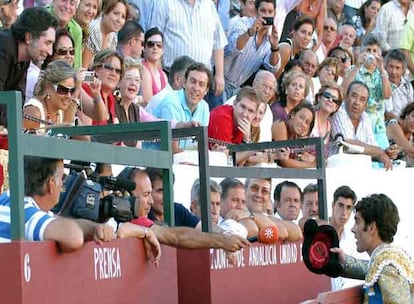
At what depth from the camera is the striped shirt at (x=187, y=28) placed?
12594mm

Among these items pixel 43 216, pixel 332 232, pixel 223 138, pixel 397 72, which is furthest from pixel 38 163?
pixel 397 72

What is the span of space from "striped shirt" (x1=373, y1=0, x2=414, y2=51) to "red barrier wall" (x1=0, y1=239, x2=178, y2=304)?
1035 centimetres

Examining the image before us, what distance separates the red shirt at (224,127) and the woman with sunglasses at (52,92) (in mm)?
3078

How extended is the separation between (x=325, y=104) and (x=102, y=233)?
25.0 feet

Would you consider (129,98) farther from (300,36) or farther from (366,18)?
(366,18)

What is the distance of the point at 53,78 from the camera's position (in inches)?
313

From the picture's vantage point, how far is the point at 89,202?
5.98m

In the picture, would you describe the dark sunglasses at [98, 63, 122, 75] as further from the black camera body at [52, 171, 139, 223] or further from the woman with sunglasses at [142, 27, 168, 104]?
the black camera body at [52, 171, 139, 223]

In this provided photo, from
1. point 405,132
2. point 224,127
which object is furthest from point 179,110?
point 405,132

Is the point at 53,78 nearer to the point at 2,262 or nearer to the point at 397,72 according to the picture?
the point at 2,262

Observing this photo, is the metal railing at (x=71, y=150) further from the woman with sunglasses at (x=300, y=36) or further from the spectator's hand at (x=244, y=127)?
the woman with sunglasses at (x=300, y=36)

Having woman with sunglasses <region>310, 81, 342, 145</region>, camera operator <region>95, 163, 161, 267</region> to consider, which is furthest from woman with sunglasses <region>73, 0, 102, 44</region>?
camera operator <region>95, 163, 161, 267</region>

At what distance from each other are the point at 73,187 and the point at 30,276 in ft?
2.94

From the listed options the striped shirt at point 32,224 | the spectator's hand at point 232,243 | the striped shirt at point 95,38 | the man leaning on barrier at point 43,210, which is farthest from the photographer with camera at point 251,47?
the striped shirt at point 32,224
